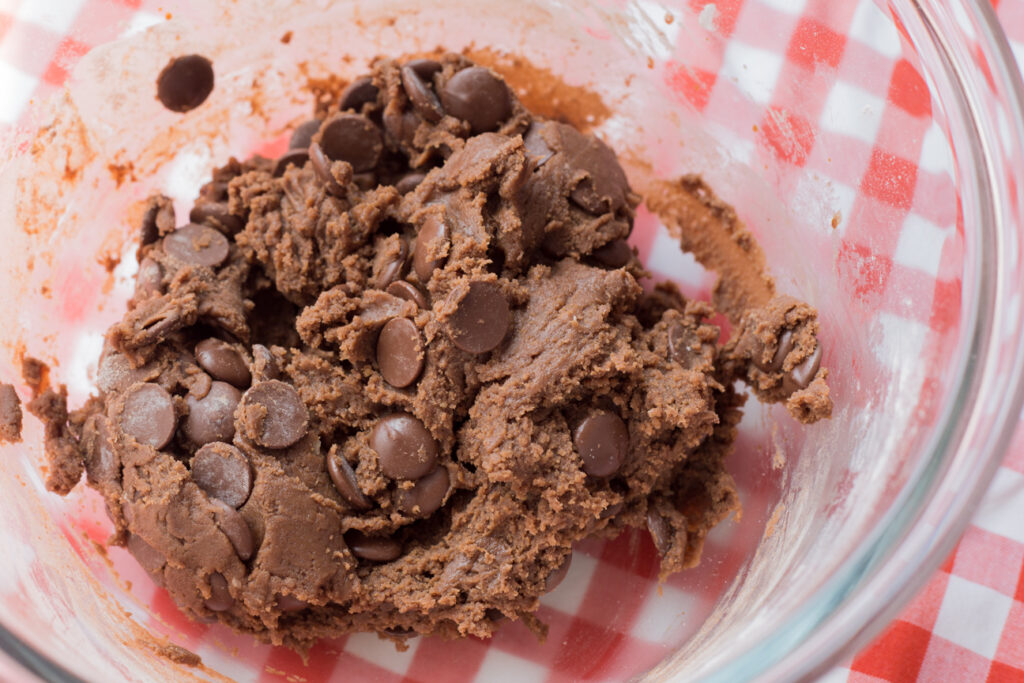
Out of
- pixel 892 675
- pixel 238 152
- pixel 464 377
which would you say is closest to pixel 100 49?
→ pixel 238 152

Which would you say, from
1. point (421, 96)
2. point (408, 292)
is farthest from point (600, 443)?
point (421, 96)

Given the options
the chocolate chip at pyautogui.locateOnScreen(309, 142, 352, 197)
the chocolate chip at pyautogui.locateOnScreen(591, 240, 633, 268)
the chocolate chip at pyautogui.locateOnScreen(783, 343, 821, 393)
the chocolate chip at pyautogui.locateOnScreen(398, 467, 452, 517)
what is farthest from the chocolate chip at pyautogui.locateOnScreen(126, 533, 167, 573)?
the chocolate chip at pyautogui.locateOnScreen(783, 343, 821, 393)

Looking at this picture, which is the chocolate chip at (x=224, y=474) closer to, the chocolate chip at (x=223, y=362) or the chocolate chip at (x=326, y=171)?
the chocolate chip at (x=223, y=362)

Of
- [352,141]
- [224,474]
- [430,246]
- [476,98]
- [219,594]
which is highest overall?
[476,98]

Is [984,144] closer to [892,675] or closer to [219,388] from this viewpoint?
[892,675]

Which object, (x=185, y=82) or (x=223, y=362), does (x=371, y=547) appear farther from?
(x=185, y=82)

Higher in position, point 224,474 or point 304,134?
point 304,134
